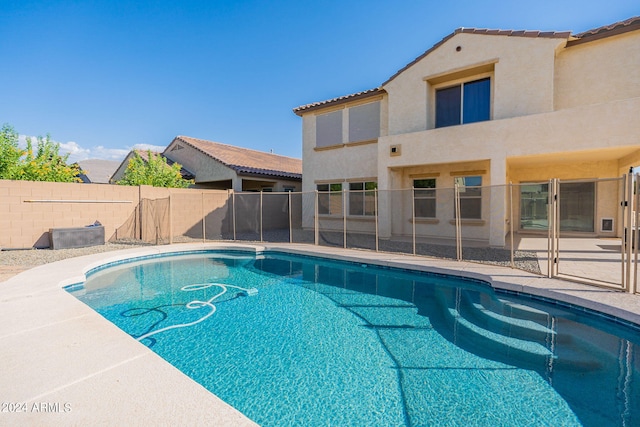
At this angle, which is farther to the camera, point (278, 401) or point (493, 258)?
point (493, 258)

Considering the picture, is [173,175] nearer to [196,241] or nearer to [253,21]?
[196,241]

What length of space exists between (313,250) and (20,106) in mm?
15259

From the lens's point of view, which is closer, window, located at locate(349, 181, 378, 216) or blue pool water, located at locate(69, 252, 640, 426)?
blue pool water, located at locate(69, 252, 640, 426)

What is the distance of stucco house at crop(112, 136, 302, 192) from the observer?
15.8m

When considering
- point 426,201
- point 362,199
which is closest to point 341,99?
point 362,199

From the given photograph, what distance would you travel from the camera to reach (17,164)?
10953 mm

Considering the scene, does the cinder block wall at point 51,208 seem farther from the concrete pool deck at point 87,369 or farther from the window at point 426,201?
the window at point 426,201

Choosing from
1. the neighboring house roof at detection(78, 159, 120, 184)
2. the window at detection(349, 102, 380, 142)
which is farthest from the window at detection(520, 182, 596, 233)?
the neighboring house roof at detection(78, 159, 120, 184)

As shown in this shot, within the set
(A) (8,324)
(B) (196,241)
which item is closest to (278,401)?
(A) (8,324)

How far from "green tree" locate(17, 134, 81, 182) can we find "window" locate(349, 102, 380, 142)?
12227 mm

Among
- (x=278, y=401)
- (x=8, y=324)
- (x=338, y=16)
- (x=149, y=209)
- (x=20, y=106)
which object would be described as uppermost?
(x=338, y=16)

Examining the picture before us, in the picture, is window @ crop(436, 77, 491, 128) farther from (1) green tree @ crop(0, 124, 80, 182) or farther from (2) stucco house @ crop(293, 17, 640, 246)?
(1) green tree @ crop(0, 124, 80, 182)

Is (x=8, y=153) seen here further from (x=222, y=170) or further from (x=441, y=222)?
(x=441, y=222)

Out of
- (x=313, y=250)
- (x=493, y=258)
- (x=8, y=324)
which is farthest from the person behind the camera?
(x=313, y=250)
